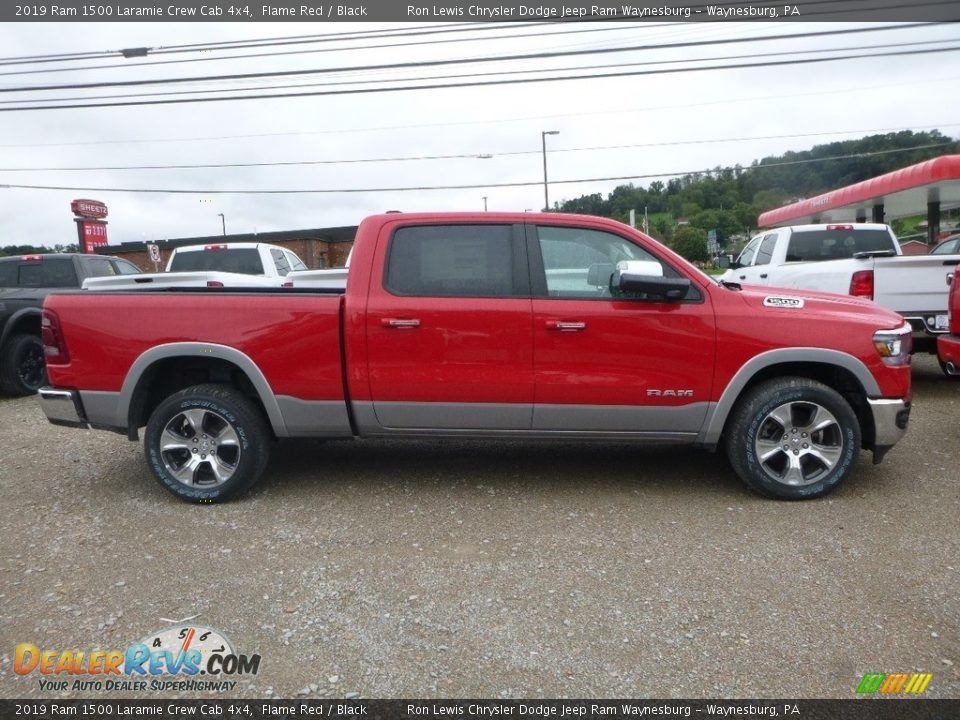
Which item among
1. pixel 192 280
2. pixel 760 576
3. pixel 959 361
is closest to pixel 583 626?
pixel 760 576

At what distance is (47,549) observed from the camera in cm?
366

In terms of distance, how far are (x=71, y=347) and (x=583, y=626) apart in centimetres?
367

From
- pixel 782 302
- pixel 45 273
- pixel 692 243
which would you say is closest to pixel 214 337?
pixel 782 302

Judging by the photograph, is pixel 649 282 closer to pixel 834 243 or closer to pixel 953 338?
pixel 953 338

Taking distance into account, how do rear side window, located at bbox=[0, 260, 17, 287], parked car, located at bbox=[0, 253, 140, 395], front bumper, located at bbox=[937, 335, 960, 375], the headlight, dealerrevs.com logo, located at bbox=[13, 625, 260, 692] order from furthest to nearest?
1. rear side window, located at bbox=[0, 260, 17, 287]
2. parked car, located at bbox=[0, 253, 140, 395]
3. front bumper, located at bbox=[937, 335, 960, 375]
4. the headlight
5. dealerrevs.com logo, located at bbox=[13, 625, 260, 692]

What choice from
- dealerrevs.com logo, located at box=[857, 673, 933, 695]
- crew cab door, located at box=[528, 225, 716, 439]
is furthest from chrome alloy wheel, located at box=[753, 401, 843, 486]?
dealerrevs.com logo, located at box=[857, 673, 933, 695]

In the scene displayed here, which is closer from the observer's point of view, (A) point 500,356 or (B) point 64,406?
(A) point 500,356

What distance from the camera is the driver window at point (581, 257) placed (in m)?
4.07

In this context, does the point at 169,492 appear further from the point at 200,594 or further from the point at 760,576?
the point at 760,576

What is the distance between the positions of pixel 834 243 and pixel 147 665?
9.05 m

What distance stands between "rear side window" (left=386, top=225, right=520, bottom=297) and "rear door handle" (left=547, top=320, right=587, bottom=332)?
1.07ft

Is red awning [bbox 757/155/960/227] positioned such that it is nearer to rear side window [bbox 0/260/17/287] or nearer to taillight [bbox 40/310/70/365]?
taillight [bbox 40/310/70/365]

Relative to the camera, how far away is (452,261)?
4160 mm

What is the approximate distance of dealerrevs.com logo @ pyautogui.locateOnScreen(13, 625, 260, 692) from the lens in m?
2.49
